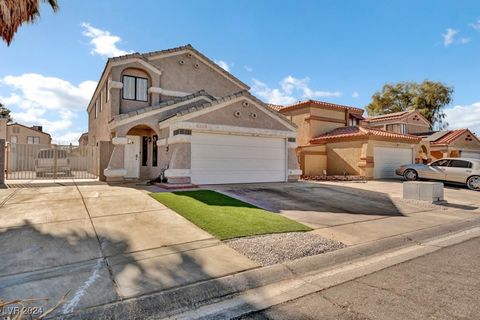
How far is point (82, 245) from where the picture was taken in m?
5.31

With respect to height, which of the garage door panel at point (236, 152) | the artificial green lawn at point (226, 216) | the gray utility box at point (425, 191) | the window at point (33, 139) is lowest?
the artificial green lawn at point (226, 216)

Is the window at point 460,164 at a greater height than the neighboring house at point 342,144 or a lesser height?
lesser

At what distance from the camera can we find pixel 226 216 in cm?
737

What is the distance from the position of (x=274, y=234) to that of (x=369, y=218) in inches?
143

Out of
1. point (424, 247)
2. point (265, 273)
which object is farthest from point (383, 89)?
point (265, 273)

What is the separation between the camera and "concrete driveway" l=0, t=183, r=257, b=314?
150 inches

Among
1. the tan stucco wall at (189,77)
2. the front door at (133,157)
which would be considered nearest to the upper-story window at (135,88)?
the tan stucco wall at (189,77)

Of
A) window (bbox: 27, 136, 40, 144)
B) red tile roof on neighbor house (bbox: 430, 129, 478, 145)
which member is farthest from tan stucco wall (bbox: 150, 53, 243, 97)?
window (bbox: 27, 136, 40, 144)

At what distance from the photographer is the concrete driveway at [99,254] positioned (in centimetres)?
381

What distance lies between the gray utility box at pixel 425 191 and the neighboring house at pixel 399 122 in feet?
64.9

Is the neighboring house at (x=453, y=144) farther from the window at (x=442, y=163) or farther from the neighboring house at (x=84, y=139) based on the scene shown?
the neighboring house at (x=84, y=139)

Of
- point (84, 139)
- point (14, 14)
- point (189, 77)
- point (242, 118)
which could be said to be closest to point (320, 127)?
point (242, 118)

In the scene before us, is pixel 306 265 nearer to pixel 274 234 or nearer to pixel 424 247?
pixel 274 234

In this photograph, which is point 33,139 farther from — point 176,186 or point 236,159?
point 236,159
